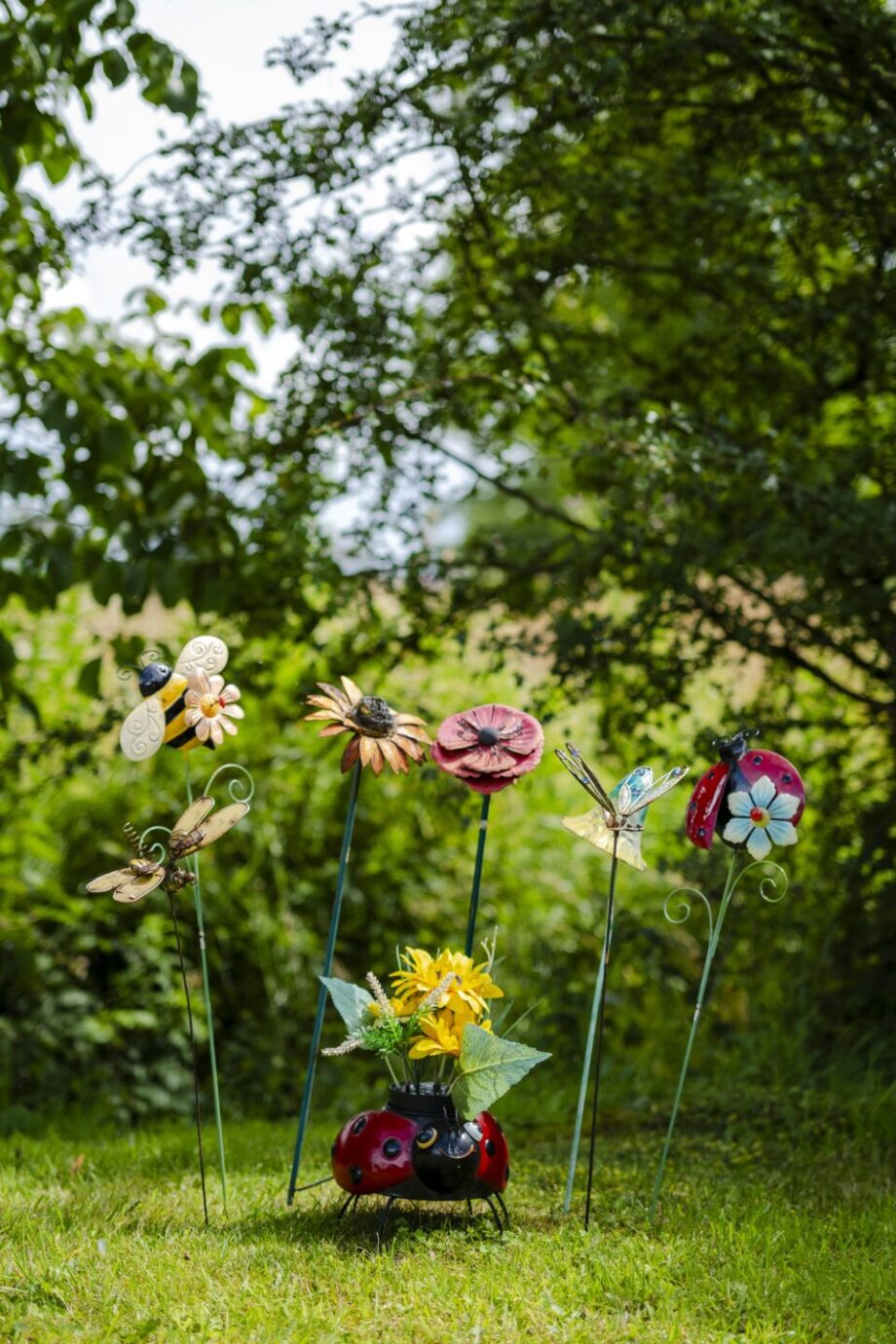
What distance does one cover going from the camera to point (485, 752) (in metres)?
3.14

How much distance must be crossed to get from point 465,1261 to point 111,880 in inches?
45.2

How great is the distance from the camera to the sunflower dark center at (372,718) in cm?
312

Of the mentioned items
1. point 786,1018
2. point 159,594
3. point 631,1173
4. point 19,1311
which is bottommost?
point 19,1311

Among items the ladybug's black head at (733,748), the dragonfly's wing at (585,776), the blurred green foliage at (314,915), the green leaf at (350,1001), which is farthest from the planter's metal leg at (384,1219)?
the blurred green foliage at (314,915)

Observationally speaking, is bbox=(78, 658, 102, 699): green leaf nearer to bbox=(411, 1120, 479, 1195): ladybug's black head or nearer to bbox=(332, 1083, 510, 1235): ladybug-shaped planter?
bbox=(332, 1083, 510, 1235): ladybug-shaped planter

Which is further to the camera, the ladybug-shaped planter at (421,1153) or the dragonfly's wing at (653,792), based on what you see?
the dragonfly's wing at (653,792)

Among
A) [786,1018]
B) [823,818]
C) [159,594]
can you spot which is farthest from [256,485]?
[786,1018]

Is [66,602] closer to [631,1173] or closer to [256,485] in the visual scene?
[256,485]

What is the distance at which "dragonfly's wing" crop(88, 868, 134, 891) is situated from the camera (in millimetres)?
2873

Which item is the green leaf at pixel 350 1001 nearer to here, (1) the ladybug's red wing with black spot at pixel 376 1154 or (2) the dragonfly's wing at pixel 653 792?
(1) the ladybug's red wing with black spot at pixel 376 1154

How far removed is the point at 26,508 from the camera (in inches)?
185

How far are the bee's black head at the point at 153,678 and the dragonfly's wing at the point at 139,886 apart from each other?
17.2 inches

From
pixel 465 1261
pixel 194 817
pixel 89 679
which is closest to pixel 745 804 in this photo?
pixel 465 1261

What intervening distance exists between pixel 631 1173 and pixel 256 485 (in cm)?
265
